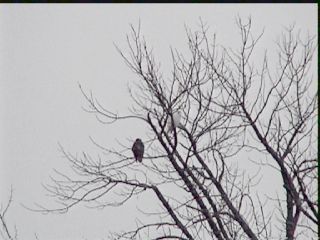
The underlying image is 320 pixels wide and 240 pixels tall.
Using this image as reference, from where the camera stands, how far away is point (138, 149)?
23.3 feet

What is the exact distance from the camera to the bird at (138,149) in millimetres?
6720

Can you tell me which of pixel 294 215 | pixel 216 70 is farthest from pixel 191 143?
pixel 294 215

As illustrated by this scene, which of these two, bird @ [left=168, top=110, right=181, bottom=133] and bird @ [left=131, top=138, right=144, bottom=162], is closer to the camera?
bird @ [left=168, top=110, right=181, bottom=133]

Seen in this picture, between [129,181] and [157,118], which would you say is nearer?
[157,118]

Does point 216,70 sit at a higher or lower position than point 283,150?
higher

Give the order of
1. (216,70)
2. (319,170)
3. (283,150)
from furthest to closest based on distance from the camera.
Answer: (216,70) → (283,150) → (319,170)

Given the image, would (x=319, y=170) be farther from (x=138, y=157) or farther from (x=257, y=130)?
(x=138, y=157)

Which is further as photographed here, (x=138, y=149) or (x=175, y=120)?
(x=138, y=149)

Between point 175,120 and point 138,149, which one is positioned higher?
point 138,149

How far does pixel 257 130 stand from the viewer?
613 centimetres

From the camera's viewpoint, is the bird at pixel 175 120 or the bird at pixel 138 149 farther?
the bird at pixel 138 149

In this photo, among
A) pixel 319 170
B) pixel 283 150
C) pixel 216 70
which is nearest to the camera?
pixel 319 170

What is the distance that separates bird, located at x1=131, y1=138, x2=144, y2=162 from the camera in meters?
6.72

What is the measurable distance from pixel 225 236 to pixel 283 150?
1096mm
